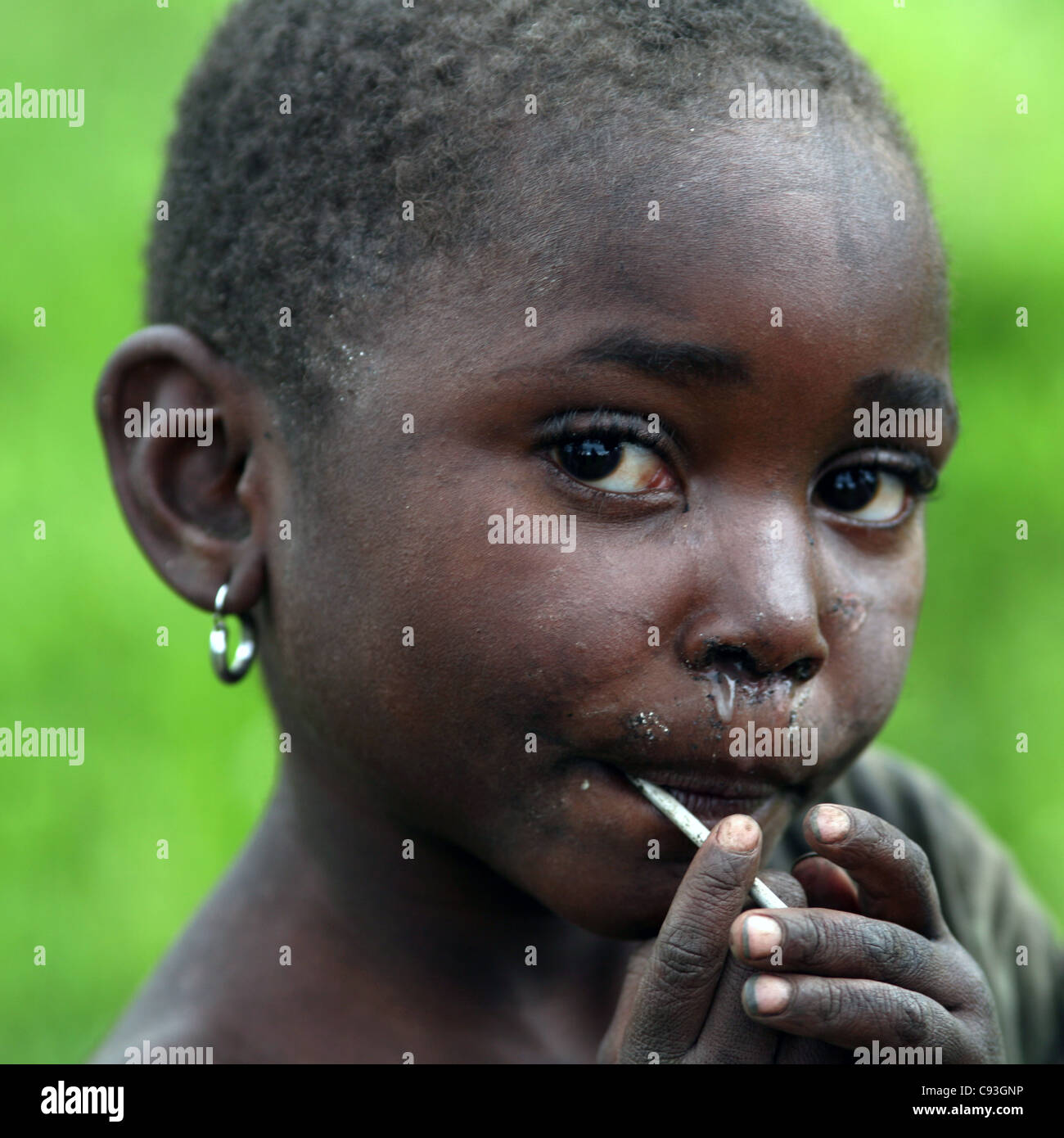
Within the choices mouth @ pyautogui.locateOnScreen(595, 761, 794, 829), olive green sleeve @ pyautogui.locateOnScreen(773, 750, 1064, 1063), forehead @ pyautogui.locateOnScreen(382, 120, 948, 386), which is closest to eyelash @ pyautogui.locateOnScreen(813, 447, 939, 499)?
forehead @ pyautogui.locateOnScreen(382, 120, 948, 386)

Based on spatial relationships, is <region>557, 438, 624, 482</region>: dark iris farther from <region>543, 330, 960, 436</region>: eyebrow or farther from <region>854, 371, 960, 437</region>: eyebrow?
<region>854, 371, 960, 437</region>: eyebrow

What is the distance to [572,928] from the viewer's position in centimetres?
219

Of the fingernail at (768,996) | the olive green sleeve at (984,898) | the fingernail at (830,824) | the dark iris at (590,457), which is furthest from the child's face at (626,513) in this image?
the olive green sleeve at (984,898)

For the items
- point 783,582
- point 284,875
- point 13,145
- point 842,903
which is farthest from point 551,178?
point 13,145

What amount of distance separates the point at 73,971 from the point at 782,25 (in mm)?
2949

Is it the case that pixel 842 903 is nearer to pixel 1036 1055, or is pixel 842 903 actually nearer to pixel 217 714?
pixel 1036 1055

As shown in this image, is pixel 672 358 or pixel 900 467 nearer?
pixel 672 358

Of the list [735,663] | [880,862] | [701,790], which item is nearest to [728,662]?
[735,663]

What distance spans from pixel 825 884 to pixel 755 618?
14.5 inches

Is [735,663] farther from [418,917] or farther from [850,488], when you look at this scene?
[418,917]

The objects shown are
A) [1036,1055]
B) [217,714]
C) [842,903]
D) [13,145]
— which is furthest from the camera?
[13,145]

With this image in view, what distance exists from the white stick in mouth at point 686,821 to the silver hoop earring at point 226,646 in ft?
1.93

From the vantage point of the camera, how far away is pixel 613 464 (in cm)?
166

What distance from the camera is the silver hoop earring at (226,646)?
1912 mm
